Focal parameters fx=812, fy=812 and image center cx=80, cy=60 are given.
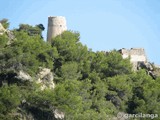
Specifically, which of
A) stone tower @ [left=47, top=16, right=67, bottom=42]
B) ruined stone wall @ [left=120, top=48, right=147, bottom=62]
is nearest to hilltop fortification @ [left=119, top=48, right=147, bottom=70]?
ruined stone wall @ [left=120, top=48, right=147, bottom=62]

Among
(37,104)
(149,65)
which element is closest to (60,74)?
(37,104)

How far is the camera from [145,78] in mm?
71375

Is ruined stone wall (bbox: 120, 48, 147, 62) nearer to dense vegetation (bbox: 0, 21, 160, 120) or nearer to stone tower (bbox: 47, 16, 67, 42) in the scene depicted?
dense vegetation (bbox: 0, 21, 160, 120)

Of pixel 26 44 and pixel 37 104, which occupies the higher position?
pixel 26 44

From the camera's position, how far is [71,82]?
64250 mm

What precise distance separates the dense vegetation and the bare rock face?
613 mm

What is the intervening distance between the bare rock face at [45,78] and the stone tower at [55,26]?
1139 centimetres

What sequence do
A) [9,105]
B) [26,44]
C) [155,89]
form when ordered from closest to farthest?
1. [9,105]
2. [26,44]
3. [155,89]

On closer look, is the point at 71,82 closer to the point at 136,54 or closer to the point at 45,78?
the point at 45,78

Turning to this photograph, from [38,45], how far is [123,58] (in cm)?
1194

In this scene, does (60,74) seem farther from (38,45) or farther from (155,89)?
(155,89)

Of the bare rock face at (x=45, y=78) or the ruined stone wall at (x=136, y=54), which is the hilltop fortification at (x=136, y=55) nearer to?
the ruined stone wall at (x=136, y=54)

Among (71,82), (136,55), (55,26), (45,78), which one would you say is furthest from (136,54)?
(45,78)

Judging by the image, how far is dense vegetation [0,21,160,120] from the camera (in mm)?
59000
